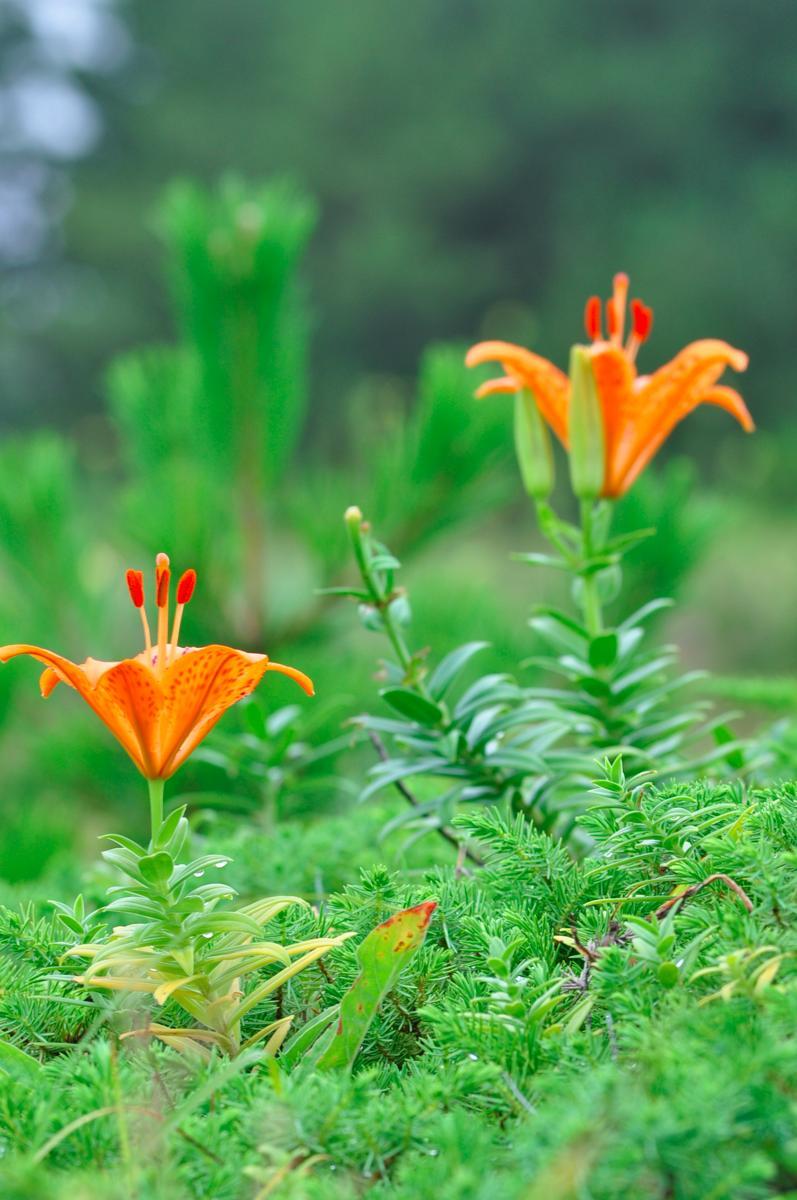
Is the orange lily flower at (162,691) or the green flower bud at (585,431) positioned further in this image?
the green flower bud at (585,431)

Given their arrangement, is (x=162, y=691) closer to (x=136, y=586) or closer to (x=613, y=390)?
(x=136, y=586)

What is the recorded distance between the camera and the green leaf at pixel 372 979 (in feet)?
1.29

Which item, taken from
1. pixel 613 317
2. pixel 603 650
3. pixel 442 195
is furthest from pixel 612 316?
pixel 442 195

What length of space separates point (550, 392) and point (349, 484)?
0.75 meters

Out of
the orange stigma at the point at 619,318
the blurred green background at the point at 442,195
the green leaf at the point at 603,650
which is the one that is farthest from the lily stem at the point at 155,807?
the blurred green background at the point at 442,195

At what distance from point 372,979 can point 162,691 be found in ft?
0.42

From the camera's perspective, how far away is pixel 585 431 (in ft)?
2.19

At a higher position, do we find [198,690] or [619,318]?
[619,318]

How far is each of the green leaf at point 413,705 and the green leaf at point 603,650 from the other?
10 cm

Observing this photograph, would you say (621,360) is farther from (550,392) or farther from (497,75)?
(497,75)

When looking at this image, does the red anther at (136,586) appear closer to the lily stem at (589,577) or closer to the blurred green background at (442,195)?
the lily stem at (589,577)

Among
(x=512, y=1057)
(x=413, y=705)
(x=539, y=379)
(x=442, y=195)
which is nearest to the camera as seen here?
(x=512, y=1057)

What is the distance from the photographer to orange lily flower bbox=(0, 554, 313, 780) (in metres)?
0.42

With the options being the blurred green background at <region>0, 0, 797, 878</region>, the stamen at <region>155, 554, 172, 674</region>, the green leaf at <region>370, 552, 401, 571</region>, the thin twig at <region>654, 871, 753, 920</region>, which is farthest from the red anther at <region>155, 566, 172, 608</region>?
the blurred green background at <region>0, 0, 797, 878</region>
